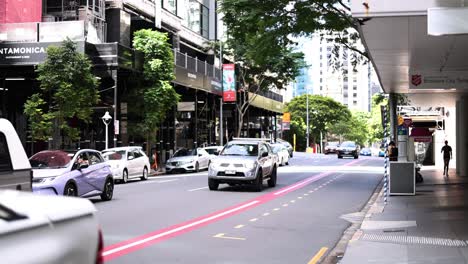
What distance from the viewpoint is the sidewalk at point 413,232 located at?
8.83 meters

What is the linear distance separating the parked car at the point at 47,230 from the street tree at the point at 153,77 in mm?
29459

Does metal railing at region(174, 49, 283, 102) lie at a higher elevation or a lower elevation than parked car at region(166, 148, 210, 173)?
higher

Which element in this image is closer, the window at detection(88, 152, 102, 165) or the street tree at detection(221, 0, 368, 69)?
the window at detection(88, 152, 102, 165)

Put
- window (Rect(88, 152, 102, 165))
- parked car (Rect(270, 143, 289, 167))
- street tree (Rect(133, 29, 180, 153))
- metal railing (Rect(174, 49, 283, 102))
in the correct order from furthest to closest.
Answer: parked car (Rect(270, 143, 289, 167)) < metal railing (Rect(174, 49, 283, 102)) < street tree (Rect(133, 29, 180, 153)) < window (Rect(88, 152, 102, 165))

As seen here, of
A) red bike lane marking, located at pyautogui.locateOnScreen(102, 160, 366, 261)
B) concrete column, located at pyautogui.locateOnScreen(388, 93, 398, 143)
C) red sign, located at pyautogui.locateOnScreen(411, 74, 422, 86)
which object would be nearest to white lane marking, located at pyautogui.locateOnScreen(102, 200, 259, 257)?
red bike lane marking, located at pyautogui.locateOnScreen(102, 160, 366, 261)

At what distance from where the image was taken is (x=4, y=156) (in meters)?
8.07

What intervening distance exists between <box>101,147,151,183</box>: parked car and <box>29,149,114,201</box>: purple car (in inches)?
283

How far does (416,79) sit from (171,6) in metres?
26.6

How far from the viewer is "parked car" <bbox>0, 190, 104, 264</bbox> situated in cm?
287

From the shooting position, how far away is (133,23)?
37.8 m

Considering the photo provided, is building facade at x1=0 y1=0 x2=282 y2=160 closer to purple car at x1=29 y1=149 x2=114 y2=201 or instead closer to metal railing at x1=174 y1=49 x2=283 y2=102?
metal railing at x1=174 y1=49 x2=283 y2=102

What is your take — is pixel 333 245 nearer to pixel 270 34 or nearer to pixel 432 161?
pixel 270 34

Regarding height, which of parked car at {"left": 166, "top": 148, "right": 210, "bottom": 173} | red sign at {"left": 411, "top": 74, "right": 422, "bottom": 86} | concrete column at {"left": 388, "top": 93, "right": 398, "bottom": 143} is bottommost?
parked car at {"left": 166, "top": 148, "right": 210, "bottom": 173}

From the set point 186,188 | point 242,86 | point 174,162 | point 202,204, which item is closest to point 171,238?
point 202,204
